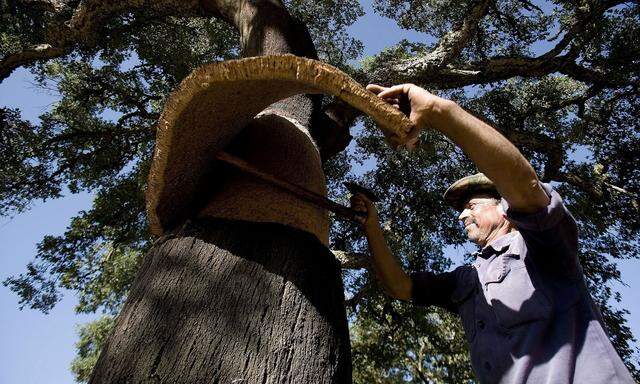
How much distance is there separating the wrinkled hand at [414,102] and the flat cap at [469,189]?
1277mm

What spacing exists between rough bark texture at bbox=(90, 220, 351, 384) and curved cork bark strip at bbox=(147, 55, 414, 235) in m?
0.20

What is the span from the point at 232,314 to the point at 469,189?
1.88 m

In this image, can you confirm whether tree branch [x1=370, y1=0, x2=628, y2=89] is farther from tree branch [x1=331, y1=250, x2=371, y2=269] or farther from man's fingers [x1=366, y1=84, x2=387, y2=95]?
man's fingers [x1=366, y1=84, x2=387, y2=95]

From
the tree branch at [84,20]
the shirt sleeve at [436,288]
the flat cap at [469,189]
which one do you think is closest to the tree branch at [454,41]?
the tree branch at [84,20]

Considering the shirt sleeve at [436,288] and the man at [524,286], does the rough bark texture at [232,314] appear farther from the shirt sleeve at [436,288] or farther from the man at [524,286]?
the shirt sleeve at [436,288]

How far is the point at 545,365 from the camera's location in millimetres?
Answer: 1545

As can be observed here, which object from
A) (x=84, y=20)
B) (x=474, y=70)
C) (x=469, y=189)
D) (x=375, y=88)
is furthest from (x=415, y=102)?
(x=84, y=20)

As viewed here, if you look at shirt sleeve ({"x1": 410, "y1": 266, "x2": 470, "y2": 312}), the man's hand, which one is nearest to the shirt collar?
shirt sleeve ({"x1": 410, "y1": 266, "x2": 470, "y2": 312})

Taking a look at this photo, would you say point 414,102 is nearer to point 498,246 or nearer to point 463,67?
point 498,246

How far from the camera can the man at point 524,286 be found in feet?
4.90

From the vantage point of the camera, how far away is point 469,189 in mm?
2664

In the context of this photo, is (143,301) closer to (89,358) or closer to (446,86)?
(446,86)

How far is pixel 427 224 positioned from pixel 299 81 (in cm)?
745

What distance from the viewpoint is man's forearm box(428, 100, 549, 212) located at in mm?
1471
